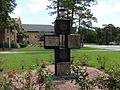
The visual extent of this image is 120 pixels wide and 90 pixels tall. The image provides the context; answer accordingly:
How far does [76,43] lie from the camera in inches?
252

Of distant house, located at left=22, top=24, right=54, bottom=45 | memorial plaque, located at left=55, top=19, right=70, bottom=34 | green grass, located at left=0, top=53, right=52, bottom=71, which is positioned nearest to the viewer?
memorial plaque, located at left=55, top=19, right=70, bottom=34

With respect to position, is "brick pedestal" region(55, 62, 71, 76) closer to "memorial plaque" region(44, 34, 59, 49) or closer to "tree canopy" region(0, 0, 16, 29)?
"memorial plaque" region(44, 34, 59, 49)

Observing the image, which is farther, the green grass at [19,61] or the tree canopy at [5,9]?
the tree canopy at [5,9]

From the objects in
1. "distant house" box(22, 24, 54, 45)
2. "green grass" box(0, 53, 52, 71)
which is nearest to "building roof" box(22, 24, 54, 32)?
"distant house" box(22, 24, 54, 45)

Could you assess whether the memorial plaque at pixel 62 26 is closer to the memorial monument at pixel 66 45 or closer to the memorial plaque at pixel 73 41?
the memorial monument at pixel 66 45

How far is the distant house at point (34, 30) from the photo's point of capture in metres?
58.3

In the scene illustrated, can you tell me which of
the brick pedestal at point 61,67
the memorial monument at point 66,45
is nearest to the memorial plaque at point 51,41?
the memorial monument at point 66,45

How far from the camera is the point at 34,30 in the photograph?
5972cm

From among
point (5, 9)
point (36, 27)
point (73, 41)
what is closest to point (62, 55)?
point (73, 41)

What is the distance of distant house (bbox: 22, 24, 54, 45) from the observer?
191 ft

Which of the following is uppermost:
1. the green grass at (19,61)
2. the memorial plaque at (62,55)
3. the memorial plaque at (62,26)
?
the memorial plaque at (62,26)

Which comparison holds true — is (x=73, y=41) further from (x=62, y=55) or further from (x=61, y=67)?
(x=61, y=67)

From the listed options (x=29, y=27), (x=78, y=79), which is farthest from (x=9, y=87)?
(x=29, y=27)

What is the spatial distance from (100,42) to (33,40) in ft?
95.9
